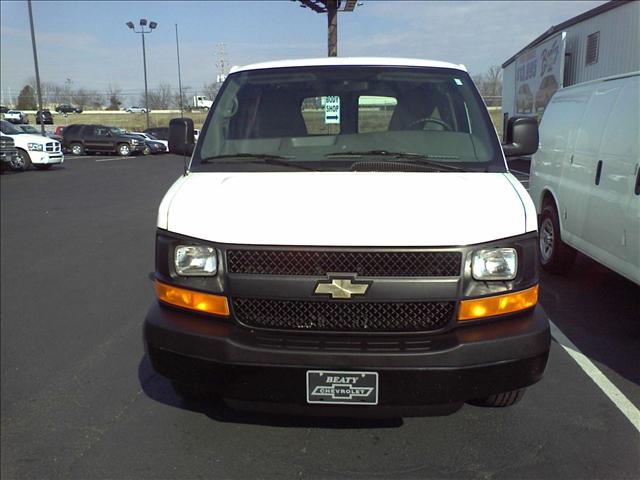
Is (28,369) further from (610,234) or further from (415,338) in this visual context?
(610,234)

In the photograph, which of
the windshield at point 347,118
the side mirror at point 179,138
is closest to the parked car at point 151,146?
the side mirror at point 179,138

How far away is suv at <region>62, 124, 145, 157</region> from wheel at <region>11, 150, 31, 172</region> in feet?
32.0

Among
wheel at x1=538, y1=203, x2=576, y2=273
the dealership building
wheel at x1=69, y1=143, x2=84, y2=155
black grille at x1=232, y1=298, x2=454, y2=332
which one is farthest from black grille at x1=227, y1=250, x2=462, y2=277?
wheel at x1=69, y1=143, x2=84, y2=155

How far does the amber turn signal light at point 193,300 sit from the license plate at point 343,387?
513 mm

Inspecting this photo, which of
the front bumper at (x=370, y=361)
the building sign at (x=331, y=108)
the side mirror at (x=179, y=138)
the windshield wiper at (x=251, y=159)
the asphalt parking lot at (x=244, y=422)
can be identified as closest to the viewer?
the front bumper at (x=370, y=361)

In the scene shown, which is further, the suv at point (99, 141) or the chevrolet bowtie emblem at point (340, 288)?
the suv at point (99, 141)

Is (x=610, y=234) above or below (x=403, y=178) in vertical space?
below

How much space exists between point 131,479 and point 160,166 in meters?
22.5

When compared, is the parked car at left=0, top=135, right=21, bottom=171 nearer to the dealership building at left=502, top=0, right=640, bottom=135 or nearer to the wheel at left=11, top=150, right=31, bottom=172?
the wheel at left=11, top=150, right=31, bottom=172

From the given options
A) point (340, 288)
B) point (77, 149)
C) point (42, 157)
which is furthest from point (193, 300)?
point (77, 149)

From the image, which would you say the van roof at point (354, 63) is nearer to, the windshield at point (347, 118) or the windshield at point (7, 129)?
the windshield at point (347, 118)

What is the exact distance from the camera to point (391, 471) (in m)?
2.78

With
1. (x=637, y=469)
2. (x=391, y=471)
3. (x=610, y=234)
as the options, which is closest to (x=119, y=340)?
(x=391, y=471)

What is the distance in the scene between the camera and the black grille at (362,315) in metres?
2.56
